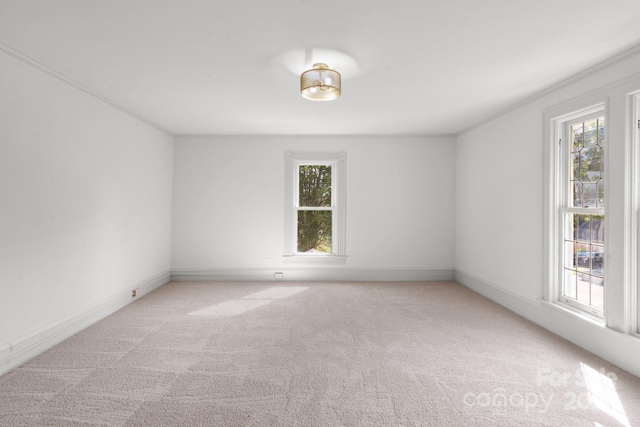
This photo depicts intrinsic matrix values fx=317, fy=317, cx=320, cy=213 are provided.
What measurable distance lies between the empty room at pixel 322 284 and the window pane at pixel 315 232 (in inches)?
29.9

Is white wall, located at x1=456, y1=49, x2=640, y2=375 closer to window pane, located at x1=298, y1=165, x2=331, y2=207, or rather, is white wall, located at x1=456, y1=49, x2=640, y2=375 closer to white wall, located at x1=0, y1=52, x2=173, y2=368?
window pane, located at x1=298, y1=165, x2=331, y2=207

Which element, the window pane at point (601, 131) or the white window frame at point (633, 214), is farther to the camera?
the window pane at point (601, 131)

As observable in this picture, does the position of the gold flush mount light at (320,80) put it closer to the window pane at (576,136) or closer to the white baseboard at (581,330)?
the window pane at (576,136)

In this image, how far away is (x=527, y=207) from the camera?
364 cm

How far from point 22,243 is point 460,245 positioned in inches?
217

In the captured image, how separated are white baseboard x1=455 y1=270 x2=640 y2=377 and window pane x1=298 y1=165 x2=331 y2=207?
9.76ft

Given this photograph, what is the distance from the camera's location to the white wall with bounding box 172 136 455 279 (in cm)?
538

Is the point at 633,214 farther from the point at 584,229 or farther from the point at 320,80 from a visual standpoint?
the point at 320,80

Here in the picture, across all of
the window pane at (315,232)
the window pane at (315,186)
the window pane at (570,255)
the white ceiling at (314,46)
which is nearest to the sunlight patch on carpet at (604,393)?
the window pane at (570,255)

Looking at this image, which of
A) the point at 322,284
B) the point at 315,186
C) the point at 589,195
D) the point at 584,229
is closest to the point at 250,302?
the point at 322,284

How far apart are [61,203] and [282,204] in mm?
3024

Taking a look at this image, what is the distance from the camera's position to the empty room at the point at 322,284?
202 cm

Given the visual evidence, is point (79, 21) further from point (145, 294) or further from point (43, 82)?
point (145, 294)

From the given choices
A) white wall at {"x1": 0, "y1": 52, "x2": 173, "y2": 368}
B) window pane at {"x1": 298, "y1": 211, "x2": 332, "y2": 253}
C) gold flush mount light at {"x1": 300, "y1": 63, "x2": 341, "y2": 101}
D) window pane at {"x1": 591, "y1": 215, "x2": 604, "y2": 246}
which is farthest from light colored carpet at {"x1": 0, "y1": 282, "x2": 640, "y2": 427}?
gold flush mount light at {"x1": 300, "y1": 63, "x2": 341, "y2": 101}
